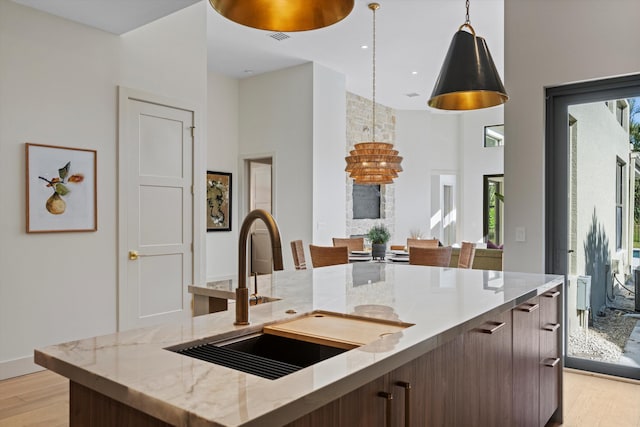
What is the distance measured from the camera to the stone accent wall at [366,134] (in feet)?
27.0

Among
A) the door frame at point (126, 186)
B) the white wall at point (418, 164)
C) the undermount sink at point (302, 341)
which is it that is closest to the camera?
the undermount sink at point (302, 341)

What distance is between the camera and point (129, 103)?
429cm

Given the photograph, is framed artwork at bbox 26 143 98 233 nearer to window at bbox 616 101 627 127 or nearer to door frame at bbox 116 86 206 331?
door frame at bbox 116 86 206 331

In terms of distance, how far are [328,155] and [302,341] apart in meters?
5.88

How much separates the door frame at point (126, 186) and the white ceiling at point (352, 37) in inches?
25.9

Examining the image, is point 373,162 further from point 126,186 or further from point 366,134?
point 366,134

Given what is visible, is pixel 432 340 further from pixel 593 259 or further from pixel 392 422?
pixel 593 259

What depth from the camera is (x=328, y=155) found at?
7234 mm

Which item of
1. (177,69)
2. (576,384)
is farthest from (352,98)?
(576,384)

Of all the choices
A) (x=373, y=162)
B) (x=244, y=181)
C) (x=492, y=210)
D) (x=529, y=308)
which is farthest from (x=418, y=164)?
(x=529, y=308)

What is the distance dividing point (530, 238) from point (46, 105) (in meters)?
4.15

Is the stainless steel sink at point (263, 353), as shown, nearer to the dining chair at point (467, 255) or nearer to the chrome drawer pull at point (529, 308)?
the chrome drawer pull at point (529, 308)

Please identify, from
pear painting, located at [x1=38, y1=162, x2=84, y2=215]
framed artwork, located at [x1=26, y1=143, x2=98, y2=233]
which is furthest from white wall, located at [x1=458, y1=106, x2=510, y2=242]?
pear painting, located at [x1=38, y1=162, x2=84, y2=215]

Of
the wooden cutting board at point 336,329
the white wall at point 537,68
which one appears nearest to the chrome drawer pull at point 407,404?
the wooden cutting board at point 336,329
